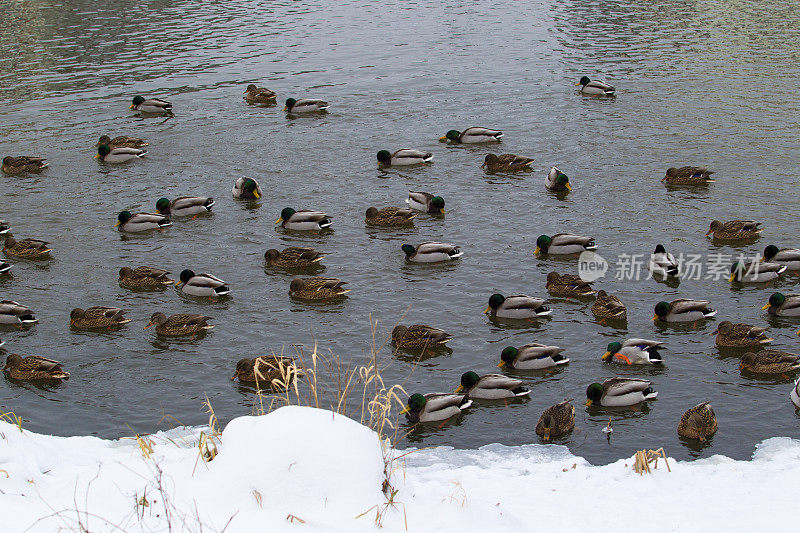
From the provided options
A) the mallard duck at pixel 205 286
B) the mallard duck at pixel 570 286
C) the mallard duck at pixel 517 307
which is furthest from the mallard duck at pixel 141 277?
the mallard duck at pixel 570 286

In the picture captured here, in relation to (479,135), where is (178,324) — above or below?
below

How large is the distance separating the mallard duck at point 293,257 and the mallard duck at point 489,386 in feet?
18.6

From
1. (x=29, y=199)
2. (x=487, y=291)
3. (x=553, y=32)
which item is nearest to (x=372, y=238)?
(x=487, y=291)

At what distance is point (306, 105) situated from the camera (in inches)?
1080

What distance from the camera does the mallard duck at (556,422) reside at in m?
11.7

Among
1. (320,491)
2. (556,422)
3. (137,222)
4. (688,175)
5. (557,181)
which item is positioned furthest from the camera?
(557,181)

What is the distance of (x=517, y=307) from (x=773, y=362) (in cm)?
421

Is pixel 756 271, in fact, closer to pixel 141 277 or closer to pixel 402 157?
pixel 402 157

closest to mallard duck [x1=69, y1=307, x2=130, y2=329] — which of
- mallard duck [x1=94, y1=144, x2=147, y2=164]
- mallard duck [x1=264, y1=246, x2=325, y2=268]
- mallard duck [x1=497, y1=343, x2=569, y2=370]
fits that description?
mallard duck [x1=264, y1=246, x2=325, y2=268]

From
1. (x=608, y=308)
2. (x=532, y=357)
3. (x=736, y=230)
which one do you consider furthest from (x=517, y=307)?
(x=736, y=230)

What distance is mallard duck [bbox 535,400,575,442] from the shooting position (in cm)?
1170

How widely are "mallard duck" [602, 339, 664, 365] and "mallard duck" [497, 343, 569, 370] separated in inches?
28.9

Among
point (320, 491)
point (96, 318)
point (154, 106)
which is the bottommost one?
point (96, 318)

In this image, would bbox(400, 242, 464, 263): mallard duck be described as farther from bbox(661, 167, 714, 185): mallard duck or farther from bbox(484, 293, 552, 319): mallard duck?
bbox(661, 167, 714, 185): mallard duck
